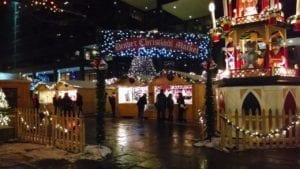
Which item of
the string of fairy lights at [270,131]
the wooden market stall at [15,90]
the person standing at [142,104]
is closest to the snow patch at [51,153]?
the string of fairy lights at [270,131]

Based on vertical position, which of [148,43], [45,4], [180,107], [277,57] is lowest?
[180,107]

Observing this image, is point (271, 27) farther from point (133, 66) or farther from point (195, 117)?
point (133, 66)

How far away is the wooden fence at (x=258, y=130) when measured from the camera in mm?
12062

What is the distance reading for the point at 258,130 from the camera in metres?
12.2

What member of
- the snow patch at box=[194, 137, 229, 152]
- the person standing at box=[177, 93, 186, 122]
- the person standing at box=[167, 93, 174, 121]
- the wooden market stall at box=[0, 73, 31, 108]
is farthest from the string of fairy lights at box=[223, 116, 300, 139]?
the wooden market stall at box=[0, 73, 31, 108]

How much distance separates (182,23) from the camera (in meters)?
38.0

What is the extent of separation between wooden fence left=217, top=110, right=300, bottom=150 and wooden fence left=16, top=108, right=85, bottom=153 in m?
4.23

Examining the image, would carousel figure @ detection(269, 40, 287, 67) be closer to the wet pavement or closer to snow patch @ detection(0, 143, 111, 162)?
the wet pavement

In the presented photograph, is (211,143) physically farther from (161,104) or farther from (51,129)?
(161,104)

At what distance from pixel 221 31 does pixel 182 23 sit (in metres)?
23.8

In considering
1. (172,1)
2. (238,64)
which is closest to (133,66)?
(172,1)

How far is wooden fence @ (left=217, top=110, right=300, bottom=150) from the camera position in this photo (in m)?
12.1

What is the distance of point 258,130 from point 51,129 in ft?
21.1

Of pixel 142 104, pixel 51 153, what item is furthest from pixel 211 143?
pixel 142 104
